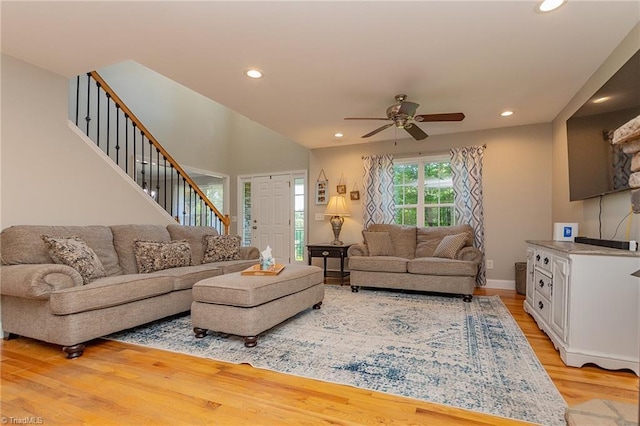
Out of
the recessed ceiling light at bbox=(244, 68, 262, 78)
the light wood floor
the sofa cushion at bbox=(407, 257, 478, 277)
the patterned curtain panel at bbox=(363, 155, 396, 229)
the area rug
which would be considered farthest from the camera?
the patterned curtain panel at bbox=(363, 155, 396, 229)

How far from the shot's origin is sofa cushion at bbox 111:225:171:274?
3.32 m

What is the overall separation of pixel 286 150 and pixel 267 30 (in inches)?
169

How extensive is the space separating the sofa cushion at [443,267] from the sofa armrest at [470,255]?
0.29 ft

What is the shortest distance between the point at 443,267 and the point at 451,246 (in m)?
0.40

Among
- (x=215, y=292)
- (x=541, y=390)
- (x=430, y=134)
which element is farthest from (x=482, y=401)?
(x=430, y=134)

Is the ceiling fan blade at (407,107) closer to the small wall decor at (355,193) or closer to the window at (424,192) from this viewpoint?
the window at (424,192)

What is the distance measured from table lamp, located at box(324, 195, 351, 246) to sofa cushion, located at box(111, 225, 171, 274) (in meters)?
2.76

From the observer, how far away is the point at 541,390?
1.84 metres

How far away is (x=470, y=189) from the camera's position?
4.83 meters

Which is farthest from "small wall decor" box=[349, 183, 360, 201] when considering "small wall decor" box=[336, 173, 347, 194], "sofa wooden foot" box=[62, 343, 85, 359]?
"sofa wooden foot" box=[62, 343, 85, 359]

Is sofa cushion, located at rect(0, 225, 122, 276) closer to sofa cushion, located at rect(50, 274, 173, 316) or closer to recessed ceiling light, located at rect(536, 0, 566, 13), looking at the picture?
sofa cushion, located at rect(50, 274, 173, 316)

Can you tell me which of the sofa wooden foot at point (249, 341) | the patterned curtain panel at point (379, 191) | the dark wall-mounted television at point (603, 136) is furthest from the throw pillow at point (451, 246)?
the sofa wooden foot at point (249, 341)

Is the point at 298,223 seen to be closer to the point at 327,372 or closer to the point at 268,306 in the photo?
the point at 268,306

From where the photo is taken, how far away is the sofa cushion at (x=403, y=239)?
15.8 feet
